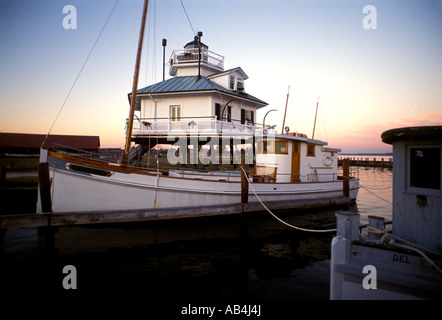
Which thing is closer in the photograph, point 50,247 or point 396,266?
point 396,266

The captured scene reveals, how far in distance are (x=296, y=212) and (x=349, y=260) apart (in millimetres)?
10431

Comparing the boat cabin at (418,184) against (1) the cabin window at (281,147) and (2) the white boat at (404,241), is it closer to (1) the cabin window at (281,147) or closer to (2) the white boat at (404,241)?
(2) the white boat at (404,241)

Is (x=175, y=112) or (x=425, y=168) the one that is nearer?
(x=425, y=168)

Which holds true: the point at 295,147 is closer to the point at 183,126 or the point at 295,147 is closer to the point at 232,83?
the point at 183,126

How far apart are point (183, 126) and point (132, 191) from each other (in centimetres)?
860

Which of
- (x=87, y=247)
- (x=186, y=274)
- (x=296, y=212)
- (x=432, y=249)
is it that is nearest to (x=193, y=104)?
(x=296, y=212)

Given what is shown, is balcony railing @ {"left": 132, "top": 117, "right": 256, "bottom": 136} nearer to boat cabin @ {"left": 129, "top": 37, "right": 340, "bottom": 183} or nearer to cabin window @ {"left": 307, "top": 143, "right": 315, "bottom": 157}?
boat cabin @ {"left": 129, "top": 37, "right": 340, "bottom": 183}

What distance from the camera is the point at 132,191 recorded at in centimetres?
1083

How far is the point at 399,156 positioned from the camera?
518 cm

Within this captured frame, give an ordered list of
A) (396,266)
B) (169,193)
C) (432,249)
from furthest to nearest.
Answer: (169,193), (432,249), (396,266)

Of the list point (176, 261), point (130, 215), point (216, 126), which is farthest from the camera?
point (216, 126)

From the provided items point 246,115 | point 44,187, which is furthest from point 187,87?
point 44,187

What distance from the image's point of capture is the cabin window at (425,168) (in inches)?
185

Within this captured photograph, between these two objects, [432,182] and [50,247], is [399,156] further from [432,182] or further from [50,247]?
[50,247]
